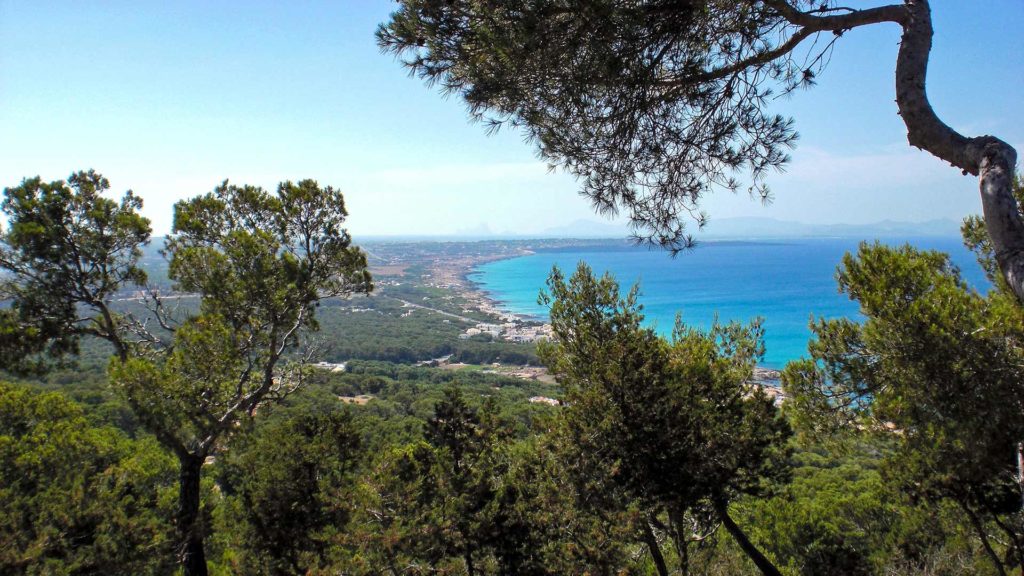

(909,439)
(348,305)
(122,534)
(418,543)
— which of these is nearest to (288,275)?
(122,534)

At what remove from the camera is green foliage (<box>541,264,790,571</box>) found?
16.2 ft

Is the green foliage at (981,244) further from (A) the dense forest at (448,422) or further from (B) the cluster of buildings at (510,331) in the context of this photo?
(B) the cluster of buildings at (510,331)

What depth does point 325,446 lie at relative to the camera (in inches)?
267

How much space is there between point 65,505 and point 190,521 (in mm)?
1149

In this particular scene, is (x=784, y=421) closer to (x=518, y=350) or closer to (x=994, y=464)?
(x=994, y=464)

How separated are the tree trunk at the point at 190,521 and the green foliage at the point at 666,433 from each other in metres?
4.30

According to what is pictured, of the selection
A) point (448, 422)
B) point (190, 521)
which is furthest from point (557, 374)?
point (190, 521)

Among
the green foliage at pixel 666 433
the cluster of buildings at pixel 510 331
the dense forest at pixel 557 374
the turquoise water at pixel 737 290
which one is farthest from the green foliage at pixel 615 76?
the cluster of buildings at pixel 510 331

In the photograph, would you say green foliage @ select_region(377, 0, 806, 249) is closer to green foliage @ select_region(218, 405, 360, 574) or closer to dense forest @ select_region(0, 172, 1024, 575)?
dense forest @ select_region(0, 172, 1024, 575)

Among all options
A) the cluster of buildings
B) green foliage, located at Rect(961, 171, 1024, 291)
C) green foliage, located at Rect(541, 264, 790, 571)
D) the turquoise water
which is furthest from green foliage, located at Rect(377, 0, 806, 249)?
the cluster of buildings

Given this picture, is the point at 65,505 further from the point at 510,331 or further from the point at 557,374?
the point at 510,331

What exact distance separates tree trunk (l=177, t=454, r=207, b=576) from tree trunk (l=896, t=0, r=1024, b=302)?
23.1 ft

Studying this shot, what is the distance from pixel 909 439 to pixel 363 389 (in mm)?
38115

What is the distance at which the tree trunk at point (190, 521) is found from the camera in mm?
5227
